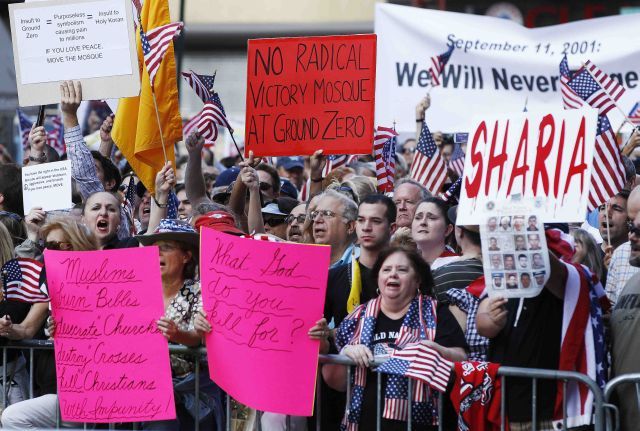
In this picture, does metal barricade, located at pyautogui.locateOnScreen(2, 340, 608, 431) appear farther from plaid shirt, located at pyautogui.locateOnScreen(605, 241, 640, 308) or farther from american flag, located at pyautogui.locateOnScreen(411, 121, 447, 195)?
american flag, located at pyautogui.locateOnScreen(411, 121, 447, 195)

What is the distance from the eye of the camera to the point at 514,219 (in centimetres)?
565

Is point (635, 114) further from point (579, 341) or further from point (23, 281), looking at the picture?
point (23, 281)

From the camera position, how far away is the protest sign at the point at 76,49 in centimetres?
816

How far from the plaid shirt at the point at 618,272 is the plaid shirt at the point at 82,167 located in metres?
2.96

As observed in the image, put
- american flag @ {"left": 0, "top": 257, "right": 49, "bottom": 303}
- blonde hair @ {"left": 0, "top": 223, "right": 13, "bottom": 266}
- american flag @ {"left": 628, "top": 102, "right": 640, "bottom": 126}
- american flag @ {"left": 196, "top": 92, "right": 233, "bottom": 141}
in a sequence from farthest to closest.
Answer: american flag @ {"left": 628, "top": 102, "right": 640, "bottom": 126} < american flag @ {"left": 196, "top": 92, "right": 233, "bottom": 141} < blonde hair @ {"left": 0, "top": 223, "right": 13, "bottom": 266} < american flag @ {"left": 0, "top": 257, "right": 49, "bottom": 303}

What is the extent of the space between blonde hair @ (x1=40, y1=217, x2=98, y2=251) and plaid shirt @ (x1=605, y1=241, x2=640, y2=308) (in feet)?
9.23

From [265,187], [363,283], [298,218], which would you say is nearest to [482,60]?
[265,187]

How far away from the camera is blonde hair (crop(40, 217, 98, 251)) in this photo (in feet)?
23.3

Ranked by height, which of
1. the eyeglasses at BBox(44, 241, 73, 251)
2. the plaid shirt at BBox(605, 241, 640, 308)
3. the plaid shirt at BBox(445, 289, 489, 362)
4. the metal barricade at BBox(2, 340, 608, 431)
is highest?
the eyeglasses at BBox(44, 241, 73, 251)

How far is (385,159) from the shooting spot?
941 cm

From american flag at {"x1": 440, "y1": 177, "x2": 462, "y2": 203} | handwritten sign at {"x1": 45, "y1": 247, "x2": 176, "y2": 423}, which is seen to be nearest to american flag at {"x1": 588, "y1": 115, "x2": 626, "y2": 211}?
american flag at {"x1": 440, "y1": 177, "x2": 462, "y2": 203}

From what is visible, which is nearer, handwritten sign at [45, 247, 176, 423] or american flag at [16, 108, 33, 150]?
handwritten sign at [45, 247, 176, 423]

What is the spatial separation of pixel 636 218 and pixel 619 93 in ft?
11.5

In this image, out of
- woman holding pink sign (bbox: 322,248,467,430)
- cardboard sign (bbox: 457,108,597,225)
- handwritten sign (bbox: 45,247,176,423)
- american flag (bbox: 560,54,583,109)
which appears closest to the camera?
cardboard sign (bbox: 457,108,597,225)
